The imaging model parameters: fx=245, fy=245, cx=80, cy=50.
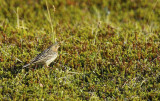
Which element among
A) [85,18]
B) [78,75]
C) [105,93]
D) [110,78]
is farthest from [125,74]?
[85,18]

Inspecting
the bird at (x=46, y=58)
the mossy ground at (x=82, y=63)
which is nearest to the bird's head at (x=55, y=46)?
the bird at (x=46, y=58)

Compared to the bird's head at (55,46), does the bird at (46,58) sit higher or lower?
lower

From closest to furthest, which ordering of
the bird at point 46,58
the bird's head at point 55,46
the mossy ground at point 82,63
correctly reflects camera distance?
the mossy ground at point 82,63 < the bird at point 46,58 < the bird's head at point 55,46

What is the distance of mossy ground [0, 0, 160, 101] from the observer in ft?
19.7

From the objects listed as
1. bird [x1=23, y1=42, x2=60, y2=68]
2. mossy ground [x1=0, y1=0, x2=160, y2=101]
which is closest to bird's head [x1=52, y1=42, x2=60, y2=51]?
bird [x1=23, y1=42, x2=60, y2=68]

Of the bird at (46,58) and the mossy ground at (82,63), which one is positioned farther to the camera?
the bird at (46,58)

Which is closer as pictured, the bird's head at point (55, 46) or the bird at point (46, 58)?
the bird at point (46, 58)

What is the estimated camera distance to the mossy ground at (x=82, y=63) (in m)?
5.99

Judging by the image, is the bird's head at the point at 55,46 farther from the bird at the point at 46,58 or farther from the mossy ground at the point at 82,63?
the mossy ground at the point at 82,63

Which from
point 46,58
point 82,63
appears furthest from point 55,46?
point 82,63

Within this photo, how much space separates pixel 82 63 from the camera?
275 inches

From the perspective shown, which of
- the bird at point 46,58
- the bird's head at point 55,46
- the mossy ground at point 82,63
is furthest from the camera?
the bird's head at point 55,46

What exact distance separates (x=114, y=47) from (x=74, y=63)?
4.73 ft

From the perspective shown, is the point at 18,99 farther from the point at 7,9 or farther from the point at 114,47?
the point at 7,9
